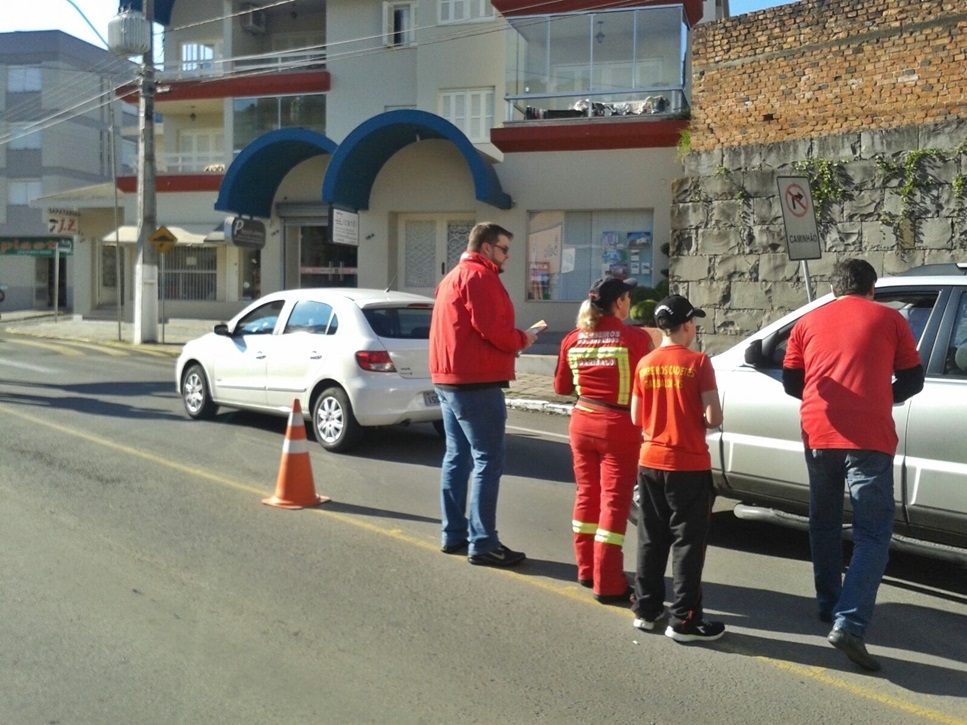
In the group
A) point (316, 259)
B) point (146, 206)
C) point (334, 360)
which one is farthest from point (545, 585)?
point (316, 259)

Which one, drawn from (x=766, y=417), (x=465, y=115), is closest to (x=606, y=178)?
(x=465, y=115)

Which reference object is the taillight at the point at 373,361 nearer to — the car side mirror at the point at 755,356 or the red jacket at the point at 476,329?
the red jacket at the point at 476,329

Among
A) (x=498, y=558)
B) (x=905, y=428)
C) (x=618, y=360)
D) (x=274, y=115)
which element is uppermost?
(x=274, y=115)

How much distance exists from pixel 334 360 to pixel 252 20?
74.2ft

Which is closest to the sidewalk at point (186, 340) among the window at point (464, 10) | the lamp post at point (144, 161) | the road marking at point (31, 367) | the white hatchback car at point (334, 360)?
the lamp post at point (144, 161)

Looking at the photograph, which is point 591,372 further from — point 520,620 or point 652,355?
point 520,620

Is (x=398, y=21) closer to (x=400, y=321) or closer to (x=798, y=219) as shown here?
A: (x=798, y=219)

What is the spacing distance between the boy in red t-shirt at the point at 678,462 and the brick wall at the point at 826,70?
1074 centimetres

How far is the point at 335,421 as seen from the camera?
9.73 meters

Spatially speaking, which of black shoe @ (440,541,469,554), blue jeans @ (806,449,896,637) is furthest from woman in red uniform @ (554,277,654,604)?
black shoe @ (440,541,469,554)

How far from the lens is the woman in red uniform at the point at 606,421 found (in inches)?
210

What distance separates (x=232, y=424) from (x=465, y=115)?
1522 centimetres

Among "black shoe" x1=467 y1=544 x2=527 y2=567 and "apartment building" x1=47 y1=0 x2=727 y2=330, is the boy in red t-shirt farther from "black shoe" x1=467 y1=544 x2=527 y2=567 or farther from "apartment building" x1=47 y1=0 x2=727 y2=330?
"apartment building" x1=47 y1=0 x2=727 y2=330

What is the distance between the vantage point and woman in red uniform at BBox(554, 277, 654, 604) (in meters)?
5.34
